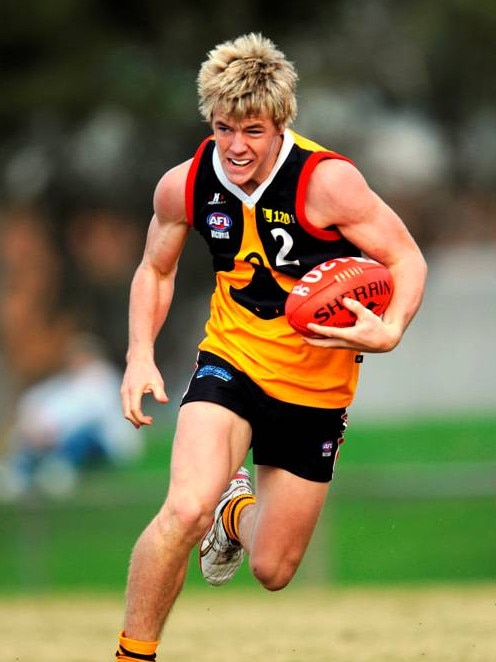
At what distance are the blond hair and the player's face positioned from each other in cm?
4

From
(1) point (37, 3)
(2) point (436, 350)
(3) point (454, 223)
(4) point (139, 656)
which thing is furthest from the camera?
(3) point (454, 223)

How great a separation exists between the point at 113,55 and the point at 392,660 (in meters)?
11.9

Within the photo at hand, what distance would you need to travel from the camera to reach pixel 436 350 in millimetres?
21641

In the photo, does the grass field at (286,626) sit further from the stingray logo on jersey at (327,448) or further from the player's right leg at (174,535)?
the player's right leg at (174,535)

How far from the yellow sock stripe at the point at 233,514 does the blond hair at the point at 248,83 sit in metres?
2.00

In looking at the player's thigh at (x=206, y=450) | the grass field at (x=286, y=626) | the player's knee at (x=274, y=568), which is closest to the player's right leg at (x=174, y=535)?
the player's thigh at (x=206, y=450)

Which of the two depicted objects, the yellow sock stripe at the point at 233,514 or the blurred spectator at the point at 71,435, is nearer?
the yellow sock stripe at the point at 233,514


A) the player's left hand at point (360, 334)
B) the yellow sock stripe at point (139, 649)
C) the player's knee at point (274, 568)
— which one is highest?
the player's left hand at point (360, 334)

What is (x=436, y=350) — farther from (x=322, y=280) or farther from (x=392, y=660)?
(x=322, y=280)

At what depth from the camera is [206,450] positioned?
7047 mm

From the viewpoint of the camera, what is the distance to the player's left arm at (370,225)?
23.3 ft

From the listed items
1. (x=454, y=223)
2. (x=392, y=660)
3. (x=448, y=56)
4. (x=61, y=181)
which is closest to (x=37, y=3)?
(x=61, y=181)

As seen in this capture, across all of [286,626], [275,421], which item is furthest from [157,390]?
[286,626]

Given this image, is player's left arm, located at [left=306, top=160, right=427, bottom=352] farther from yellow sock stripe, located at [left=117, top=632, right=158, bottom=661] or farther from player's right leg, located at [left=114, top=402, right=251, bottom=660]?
yellow sock stripe, located at [left=117, top=632, right=158, bottom=661]
